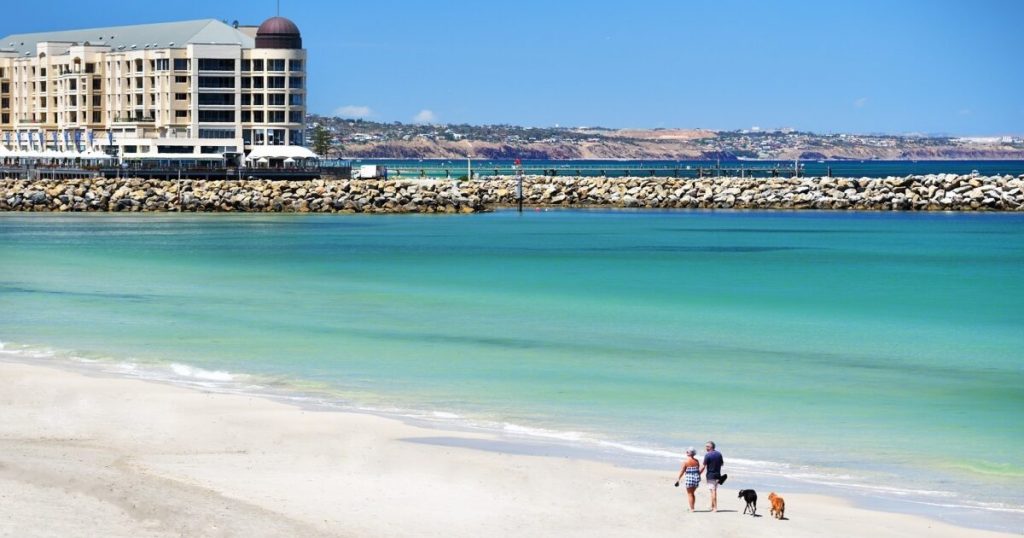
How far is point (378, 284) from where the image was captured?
1543 inches

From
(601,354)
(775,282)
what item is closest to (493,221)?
(775,282)

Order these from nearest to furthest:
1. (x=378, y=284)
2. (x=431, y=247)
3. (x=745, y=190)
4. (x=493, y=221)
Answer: (x=378, y=284), (x=431, y=247), (x=493, y=221), (x=745, y=190)

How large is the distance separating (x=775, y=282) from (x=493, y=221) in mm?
35833

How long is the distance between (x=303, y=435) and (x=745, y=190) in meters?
76.5

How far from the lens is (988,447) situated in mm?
16328

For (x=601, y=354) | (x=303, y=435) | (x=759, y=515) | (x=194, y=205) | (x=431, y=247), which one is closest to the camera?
(x=759, y=515)

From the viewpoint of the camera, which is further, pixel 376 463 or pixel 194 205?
pixel 194 205

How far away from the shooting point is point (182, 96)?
10812 cm

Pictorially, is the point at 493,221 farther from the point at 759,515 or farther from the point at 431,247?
the point at 759,515

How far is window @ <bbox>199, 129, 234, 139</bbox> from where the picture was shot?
106m

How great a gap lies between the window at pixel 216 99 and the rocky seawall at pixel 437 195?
18811 mm

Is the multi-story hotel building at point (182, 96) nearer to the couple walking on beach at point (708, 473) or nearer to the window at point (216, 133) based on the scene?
the window at point (216, 133)

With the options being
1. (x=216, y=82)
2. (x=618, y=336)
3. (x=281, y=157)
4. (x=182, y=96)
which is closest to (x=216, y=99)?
(x=216, y=82)

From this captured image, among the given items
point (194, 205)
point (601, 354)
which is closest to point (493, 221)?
point (194, 205)
